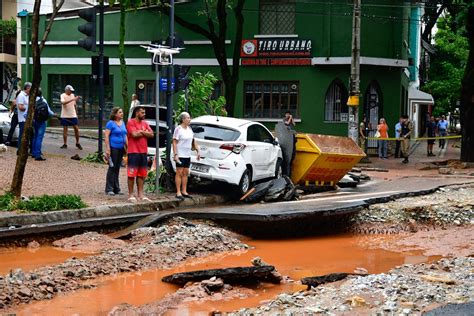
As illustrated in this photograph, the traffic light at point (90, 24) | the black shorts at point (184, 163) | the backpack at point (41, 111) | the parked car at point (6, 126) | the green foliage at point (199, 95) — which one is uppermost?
the traffic light at point (90, 24)

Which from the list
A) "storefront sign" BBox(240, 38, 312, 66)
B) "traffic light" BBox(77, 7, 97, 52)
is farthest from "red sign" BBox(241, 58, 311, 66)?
"traffic light" BBox(77, 7, 97, 52)

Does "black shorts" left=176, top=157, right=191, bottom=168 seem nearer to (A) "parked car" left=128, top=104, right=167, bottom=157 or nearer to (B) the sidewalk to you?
(A) "parked car" left=128, top=104, right=167, bottom=157

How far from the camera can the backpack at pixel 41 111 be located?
21.4m

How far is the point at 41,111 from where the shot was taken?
2145cm

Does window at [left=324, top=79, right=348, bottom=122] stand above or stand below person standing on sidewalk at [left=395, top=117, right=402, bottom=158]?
above

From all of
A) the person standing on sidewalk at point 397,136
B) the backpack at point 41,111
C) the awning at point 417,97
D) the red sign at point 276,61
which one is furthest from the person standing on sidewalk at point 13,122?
the awning at point 417,97

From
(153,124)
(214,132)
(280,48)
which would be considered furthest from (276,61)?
(214,132)

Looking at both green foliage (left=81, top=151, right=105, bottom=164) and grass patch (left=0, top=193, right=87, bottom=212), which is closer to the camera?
grass patch (left=0, top=193, right=87, bottom=212)

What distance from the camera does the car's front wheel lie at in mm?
18047

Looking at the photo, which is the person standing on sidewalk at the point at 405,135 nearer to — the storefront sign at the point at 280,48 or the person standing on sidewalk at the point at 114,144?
the storefront sign at the point at 280,48

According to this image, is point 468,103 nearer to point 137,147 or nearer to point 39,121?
point 39,121

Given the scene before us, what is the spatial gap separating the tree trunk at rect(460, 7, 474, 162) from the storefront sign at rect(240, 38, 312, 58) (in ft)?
23.0

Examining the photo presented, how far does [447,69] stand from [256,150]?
42.9 meters

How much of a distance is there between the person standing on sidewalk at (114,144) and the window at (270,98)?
19.2m
